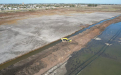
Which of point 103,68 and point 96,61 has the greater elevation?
point 96,61

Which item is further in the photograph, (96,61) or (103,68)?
(96,61)

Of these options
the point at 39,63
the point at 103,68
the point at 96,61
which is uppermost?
the point at 39,63

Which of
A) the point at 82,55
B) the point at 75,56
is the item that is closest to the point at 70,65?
the point at 75,56

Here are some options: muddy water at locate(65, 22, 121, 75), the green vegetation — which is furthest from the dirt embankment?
the green vegetation

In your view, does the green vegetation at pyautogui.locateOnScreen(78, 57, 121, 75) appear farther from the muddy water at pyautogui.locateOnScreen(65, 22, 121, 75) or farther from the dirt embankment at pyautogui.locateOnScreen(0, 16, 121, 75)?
the dirt embankment at pyautogui.locateOnScreen(0, 16, 121, 75)

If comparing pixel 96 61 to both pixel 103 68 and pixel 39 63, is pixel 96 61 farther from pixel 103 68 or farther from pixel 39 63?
pixel 39 63

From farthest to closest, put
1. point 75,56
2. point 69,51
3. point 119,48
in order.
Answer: point 119,48 → point 69,51 → point 75,56

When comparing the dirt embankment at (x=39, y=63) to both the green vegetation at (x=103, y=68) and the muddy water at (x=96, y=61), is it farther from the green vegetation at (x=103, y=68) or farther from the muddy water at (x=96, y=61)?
the green vegetation at (x=103, y=68)

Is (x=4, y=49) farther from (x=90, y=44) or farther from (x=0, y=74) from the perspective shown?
(x=90, y=44)

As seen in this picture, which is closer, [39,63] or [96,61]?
[39,63]

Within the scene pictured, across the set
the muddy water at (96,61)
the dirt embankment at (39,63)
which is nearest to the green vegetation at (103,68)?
the muddy water at (96,61)

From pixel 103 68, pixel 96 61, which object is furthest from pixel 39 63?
pixel 103 68
